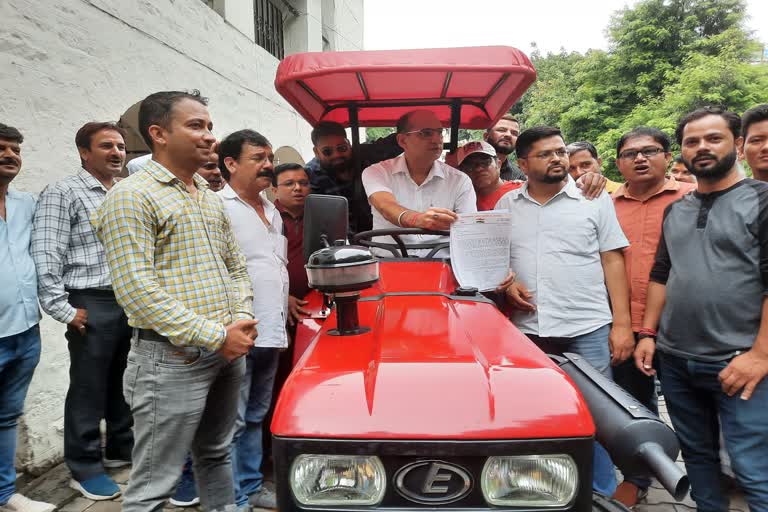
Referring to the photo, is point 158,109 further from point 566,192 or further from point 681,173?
point 681,173

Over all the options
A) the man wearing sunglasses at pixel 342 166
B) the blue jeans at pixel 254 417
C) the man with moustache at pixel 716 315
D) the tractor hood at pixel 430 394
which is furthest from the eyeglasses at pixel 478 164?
the tractor hood at pixel 430 394

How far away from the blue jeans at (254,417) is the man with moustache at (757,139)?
3.00 m

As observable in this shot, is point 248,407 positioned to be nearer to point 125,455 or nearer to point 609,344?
point 125,455

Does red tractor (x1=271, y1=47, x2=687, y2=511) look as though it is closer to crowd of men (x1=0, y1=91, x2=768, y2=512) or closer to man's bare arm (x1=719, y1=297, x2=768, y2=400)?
crowd of men (x1=0, y1=91, x2=768, y2=512)

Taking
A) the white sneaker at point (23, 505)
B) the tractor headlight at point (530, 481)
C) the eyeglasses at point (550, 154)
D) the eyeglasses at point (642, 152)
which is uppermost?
the eyeglasses at point (642, 152)

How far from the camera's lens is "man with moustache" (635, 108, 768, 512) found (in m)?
2.25

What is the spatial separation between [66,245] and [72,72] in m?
1.74

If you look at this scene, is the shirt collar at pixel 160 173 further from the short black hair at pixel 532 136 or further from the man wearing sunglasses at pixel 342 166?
the short black hair at pixel 532 136

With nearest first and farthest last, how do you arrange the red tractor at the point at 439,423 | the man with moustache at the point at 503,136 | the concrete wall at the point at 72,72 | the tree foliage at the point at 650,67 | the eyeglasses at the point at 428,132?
the red tractor at the point at 439,423 < the eyeglasses at the point at 428,132 < the concrete wall at the point at 72,72 < the man with moustache at the point at 503,136 < the tree foliage at the point at 650,67

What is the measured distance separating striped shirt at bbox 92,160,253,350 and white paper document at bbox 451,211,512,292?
1.04m

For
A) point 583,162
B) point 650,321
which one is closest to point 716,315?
point 650,321

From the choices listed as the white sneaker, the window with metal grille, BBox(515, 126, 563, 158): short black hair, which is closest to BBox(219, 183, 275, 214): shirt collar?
BBox(515, 126, 563, 158): short black hair

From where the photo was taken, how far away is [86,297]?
10.5 ft

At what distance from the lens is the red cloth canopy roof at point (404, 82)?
2543 mm
